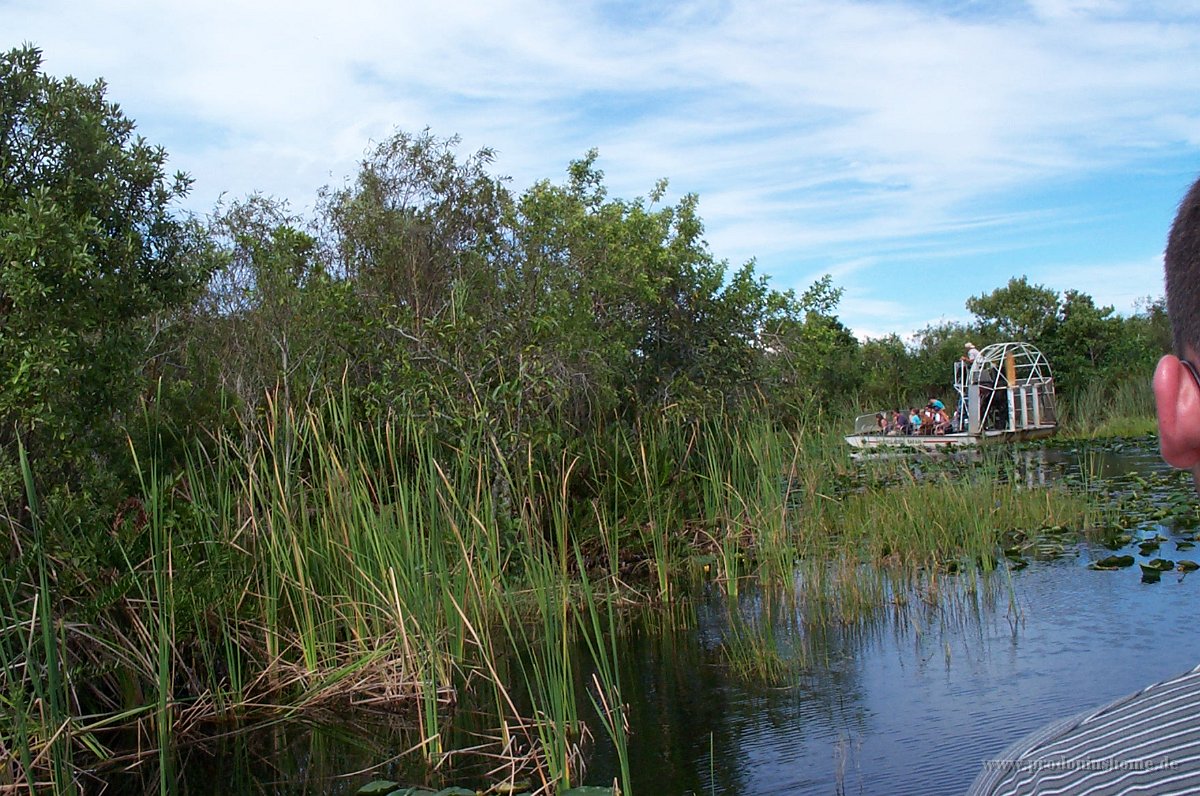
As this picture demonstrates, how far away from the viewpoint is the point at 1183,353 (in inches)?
33.4

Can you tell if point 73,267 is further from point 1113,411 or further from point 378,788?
point 1113,411

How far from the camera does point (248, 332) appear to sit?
7934mm

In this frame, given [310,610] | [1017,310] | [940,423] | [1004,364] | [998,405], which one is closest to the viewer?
[310,610]

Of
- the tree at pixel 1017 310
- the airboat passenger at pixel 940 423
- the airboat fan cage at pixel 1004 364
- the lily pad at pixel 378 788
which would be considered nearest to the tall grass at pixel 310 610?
the lily pad at pixel 378 788

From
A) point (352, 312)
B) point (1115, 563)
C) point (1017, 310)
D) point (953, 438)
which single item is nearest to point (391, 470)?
point (352, 312)

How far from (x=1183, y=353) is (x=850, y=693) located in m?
4.78

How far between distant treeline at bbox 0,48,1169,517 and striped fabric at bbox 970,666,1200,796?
447mm

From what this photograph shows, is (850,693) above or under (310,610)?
under

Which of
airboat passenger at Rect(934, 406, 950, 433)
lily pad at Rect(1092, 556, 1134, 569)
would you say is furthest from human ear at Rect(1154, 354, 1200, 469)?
airboat passenger at Rect(934, 406, 950, 433)

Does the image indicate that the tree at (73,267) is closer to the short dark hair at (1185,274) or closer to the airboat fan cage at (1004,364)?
the short dark hair at (1185,274)

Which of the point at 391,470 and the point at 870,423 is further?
the point at 870,423

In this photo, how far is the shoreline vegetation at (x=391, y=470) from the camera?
15.2 feet

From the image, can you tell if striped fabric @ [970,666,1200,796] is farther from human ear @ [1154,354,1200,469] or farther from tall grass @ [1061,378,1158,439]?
tall grass @ [1061,378,1158,439]

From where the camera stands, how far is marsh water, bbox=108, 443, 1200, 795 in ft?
14.5
